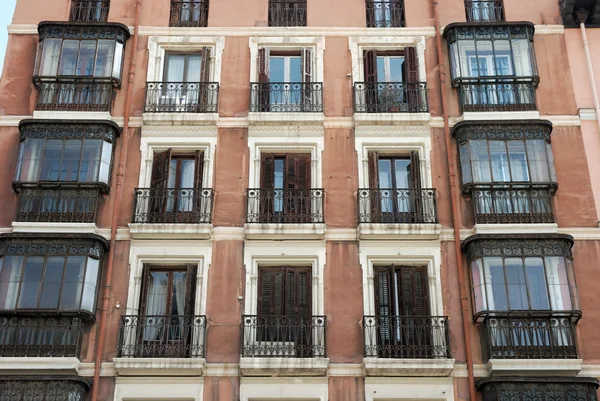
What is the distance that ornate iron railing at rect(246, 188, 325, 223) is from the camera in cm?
2097

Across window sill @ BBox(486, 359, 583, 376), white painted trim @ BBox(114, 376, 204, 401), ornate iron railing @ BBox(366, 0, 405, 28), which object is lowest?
white painted trim @ BBox(114, 376, 204, 401)

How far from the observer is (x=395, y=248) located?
20.6m

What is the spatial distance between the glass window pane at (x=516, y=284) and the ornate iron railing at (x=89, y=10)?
1383cm

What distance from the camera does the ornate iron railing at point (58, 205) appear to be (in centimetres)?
2070

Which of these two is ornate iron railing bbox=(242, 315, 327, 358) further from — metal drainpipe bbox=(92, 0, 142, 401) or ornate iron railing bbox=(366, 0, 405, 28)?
ornate iron railing bbox=(366, 0, 405, 28)

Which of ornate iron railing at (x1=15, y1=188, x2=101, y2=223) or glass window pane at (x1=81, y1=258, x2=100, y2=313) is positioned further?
ornate iron railing at (x1=15, y1=188, x2=101, y2=223)

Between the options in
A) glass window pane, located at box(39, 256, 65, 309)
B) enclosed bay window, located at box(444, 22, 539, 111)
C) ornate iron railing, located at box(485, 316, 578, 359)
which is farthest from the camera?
enclosed bay window, located at box(444, 22, 539, 111)

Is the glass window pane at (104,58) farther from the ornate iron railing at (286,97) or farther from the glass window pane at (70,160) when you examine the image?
the ornate iron railing at (286,97)

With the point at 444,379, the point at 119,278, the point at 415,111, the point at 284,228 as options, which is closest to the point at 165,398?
the point at 119,278

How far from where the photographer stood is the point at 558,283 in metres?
19.6

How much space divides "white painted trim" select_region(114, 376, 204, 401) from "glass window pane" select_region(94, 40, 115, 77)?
28.6ft

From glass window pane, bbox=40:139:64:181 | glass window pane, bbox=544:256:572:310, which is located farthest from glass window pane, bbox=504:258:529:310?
glass window pane, bbox=40:139:64:181

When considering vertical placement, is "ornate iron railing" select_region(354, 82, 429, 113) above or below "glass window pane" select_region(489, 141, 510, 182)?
above

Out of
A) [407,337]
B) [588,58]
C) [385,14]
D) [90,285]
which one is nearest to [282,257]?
[407,337]
